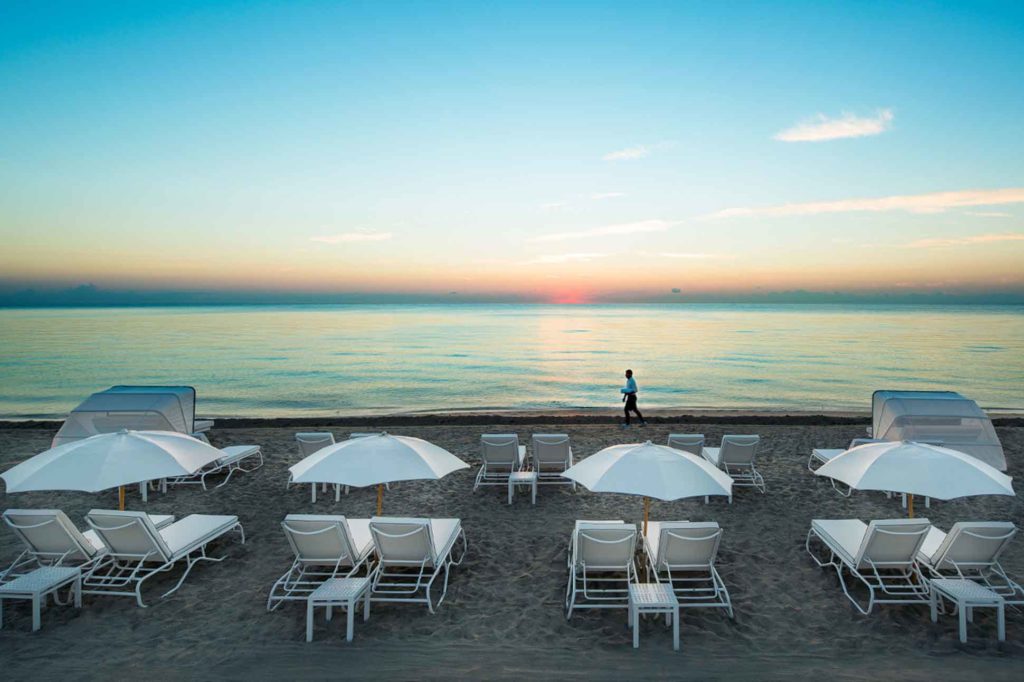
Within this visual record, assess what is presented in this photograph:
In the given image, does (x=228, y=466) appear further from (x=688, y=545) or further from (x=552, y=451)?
(x=688, y=545)

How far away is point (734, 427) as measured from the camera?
602 inches

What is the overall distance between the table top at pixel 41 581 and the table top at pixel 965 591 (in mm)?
8528

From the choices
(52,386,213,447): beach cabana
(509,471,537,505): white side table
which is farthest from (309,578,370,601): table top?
Result: (52,386,213,447): beach cabana

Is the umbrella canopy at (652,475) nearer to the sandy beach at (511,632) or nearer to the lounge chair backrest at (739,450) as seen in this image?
the sandy beach at (511,632)

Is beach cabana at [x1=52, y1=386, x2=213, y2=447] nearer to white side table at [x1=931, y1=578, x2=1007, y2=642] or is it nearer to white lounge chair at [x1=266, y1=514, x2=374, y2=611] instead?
white lounge chair at [x1=266, y1=514, x2=374, y2=611]

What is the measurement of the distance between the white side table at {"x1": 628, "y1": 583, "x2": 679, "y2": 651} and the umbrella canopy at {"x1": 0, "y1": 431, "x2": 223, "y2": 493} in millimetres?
4940

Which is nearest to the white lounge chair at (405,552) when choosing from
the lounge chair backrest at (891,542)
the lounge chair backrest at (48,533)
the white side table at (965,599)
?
the lounge chair backrest at (48,533)

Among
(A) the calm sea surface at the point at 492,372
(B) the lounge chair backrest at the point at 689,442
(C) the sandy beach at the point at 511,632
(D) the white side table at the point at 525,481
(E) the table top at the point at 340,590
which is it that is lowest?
(A) the calm sea surface at the point at 492,372

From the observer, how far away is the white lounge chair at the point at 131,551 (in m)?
5.69

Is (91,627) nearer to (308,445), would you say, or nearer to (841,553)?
(308,445)

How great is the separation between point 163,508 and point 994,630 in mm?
10741

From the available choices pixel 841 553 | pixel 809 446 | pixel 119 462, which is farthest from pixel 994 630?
pixel 119 462

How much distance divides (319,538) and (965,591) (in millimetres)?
6348

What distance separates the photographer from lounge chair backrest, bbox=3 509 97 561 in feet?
18.7
